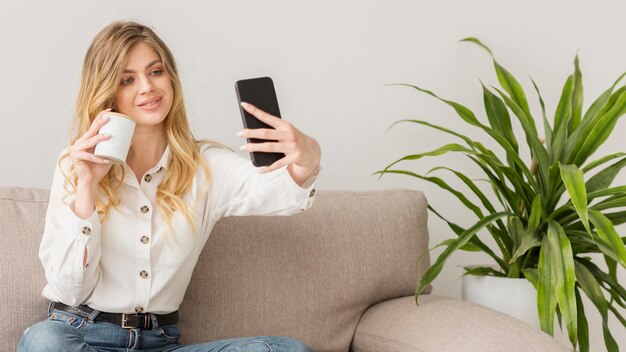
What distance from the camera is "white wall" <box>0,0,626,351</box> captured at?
2.40 meters

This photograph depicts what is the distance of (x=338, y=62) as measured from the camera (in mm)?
2812

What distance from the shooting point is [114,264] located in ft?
6.13

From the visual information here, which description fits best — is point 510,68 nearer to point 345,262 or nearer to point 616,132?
point 616,132

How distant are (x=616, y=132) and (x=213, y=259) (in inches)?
70.5

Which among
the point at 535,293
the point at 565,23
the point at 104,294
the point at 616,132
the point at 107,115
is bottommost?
the point at 535,293

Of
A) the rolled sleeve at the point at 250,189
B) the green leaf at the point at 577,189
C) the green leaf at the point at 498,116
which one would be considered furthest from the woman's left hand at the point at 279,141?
the green leaf at the point at 498,116

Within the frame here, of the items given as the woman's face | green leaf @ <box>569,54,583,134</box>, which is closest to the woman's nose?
the woman's face

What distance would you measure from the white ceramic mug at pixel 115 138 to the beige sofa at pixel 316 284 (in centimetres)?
45

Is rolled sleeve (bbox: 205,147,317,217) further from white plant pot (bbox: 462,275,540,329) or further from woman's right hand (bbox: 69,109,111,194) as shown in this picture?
white plant pot (bbox: 462,275,540,329)

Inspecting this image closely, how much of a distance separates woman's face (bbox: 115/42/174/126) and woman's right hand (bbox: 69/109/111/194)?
155mm

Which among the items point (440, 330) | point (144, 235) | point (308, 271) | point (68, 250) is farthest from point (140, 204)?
point (440, 330)

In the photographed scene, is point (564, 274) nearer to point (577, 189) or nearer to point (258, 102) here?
point (577, 189)

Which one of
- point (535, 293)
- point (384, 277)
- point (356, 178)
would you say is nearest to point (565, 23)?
point (356, 178)

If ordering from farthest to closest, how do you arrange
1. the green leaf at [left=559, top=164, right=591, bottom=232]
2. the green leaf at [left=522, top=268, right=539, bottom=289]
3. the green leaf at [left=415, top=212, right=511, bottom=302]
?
the green leaf at [left=522, top=268, right=539, bottom=289] < the green leaf at [left=415, top=212, right=511, bottom=302] < the green leaf at [left=559, top=164, right=591, bottom=232]
